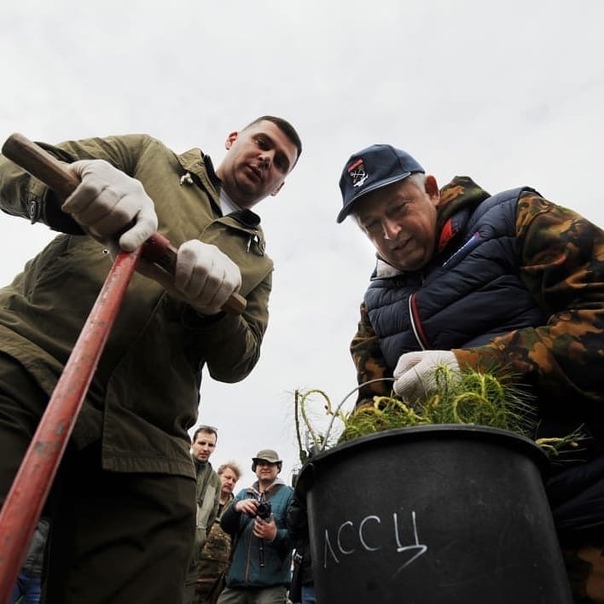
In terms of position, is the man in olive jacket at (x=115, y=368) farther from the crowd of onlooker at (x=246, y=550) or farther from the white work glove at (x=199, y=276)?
the crowd of onlooker at (x=246, y=550)

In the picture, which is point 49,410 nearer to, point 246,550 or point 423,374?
point 423,374

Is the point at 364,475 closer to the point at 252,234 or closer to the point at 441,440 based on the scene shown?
the point at 441,440

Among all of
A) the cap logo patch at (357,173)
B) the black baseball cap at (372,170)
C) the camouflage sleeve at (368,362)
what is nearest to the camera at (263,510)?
the camouflage sleeve at (368,362)

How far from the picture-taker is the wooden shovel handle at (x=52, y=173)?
1259 mm

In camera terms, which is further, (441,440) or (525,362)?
(525,362)

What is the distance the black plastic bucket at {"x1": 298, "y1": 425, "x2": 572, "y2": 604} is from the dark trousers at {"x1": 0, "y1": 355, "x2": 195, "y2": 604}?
1.98 ft

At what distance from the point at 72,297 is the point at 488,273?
1244 millimetres

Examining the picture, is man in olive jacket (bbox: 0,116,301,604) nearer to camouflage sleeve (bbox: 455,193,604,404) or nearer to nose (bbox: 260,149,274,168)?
nose (bbox: 260,149,274,168)

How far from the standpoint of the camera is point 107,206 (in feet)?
4.50

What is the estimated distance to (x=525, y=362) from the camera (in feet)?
4.89

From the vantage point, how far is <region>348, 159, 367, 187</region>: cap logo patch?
2.04 metres

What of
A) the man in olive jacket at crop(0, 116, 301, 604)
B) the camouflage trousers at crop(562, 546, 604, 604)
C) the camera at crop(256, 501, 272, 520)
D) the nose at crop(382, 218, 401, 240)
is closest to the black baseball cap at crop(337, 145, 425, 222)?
the nose at crop(382, 218, 401, 240)

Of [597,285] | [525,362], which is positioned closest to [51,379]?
[525,362]

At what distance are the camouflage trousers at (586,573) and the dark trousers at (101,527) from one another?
1078 mm
